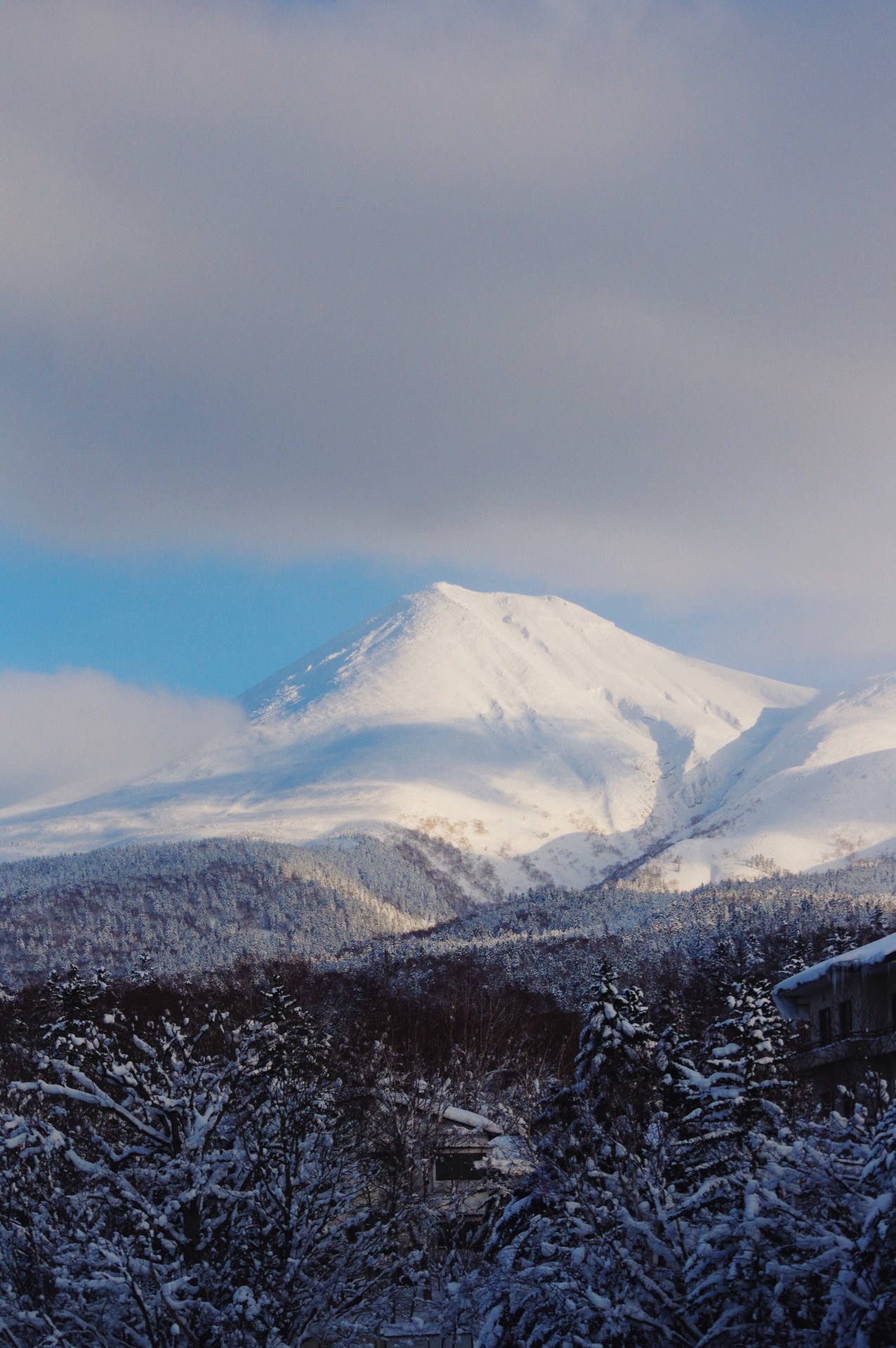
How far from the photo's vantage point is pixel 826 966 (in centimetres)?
3216

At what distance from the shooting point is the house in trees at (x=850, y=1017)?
28.6 metres

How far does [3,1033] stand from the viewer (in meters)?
54.6

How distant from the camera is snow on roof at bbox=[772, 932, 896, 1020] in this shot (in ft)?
95.9

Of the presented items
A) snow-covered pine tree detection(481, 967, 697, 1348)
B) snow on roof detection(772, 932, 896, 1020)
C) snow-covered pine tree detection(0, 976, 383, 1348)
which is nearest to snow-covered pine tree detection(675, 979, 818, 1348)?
snow-covered pine tree detection(481, 967, 697, 1348)

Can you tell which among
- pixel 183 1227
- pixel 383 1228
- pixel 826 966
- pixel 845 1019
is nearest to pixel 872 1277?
pixel 383 1228

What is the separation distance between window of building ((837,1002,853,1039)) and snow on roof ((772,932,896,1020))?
0.94 metres

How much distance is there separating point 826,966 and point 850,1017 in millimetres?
1441

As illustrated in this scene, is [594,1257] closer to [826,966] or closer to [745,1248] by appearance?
[745,1248]

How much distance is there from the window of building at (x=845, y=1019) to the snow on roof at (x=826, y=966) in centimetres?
94

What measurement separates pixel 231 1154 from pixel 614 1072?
25.1m

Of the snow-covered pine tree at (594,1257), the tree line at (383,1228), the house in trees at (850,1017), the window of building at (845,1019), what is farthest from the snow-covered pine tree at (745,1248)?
the window of building at (845,1019)

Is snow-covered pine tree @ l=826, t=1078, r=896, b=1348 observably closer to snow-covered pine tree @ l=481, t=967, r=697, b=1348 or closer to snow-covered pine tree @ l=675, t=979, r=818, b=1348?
snow-covered pine tree @ l=675, t=979, r=818, b=1348

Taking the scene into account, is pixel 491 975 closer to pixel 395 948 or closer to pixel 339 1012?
pixel 395 948

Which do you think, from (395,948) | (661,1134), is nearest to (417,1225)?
(661,1134)
